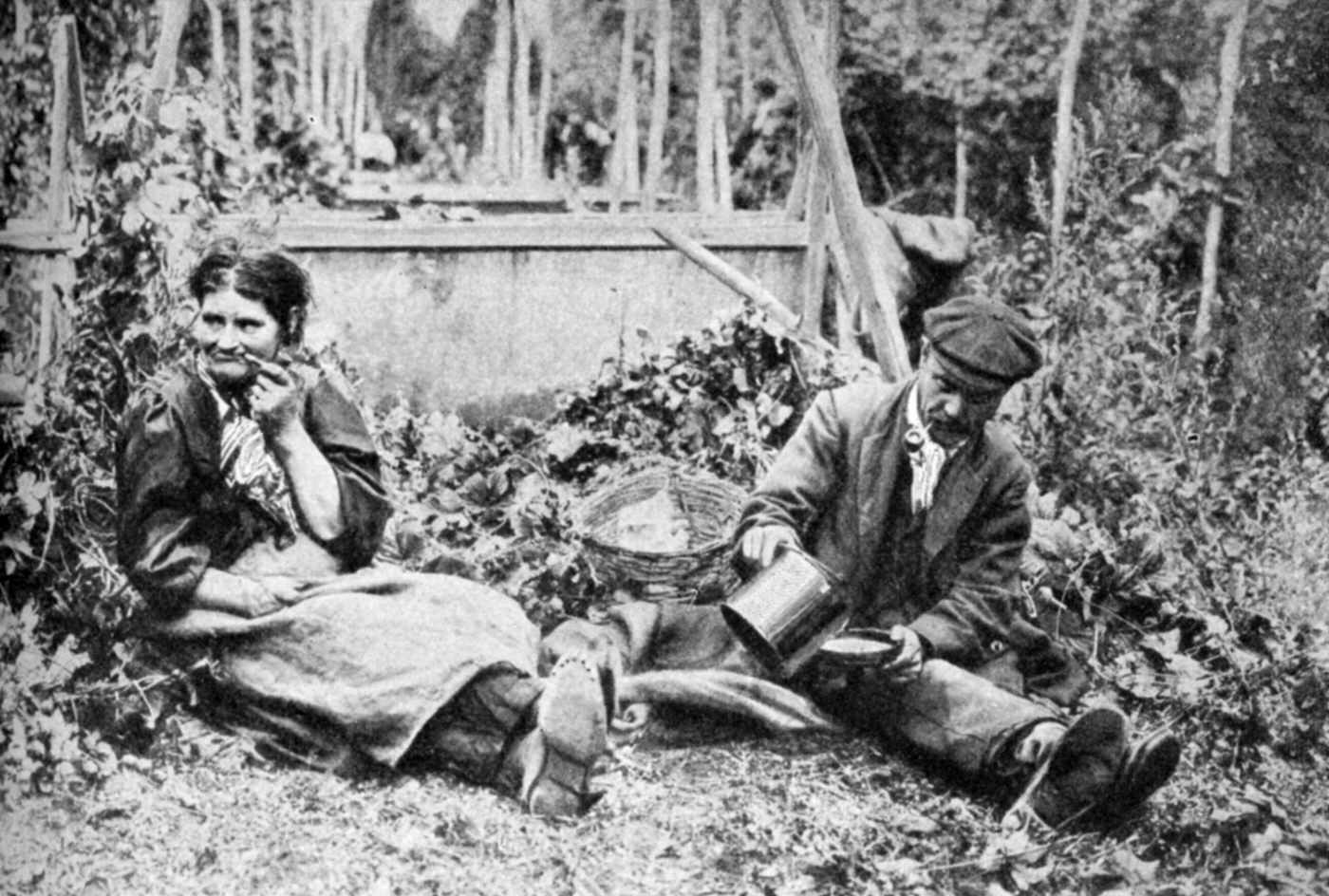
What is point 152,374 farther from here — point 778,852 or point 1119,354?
point 1119,354

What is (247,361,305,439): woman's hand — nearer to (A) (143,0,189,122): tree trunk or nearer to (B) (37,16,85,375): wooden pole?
(B) (37,16,85,375): wooden pole

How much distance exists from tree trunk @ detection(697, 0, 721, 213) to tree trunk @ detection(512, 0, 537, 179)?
48cm

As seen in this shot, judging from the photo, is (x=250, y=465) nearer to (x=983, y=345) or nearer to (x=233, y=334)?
(x=233, y=334)

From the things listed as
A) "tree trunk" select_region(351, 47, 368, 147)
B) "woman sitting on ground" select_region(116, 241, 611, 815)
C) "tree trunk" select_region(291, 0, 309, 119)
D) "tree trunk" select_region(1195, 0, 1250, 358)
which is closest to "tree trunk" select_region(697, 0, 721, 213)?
"tree trunk" select_region(351, 47, 368, 147)

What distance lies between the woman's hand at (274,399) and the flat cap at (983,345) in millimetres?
1070

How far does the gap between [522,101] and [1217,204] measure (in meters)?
1.85

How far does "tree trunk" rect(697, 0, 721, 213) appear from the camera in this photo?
3.49m

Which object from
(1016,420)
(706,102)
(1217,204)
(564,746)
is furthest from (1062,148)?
(564,746)

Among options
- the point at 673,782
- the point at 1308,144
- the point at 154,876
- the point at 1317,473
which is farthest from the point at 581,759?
the point at 1308,144

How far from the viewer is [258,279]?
2.13 metres

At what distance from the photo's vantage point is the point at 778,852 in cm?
205

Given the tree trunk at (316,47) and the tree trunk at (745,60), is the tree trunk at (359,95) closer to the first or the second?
the tree trunk at (316,47)

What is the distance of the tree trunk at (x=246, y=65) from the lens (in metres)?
2.99

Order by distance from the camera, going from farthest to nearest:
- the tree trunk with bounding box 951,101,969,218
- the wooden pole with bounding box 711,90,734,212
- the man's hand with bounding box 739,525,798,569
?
the wooden pole with bounding box 711,90,734,212
the tree trunk with bounding box 951,101,969,218
the man's hand with bounding box 739,525,798,569
